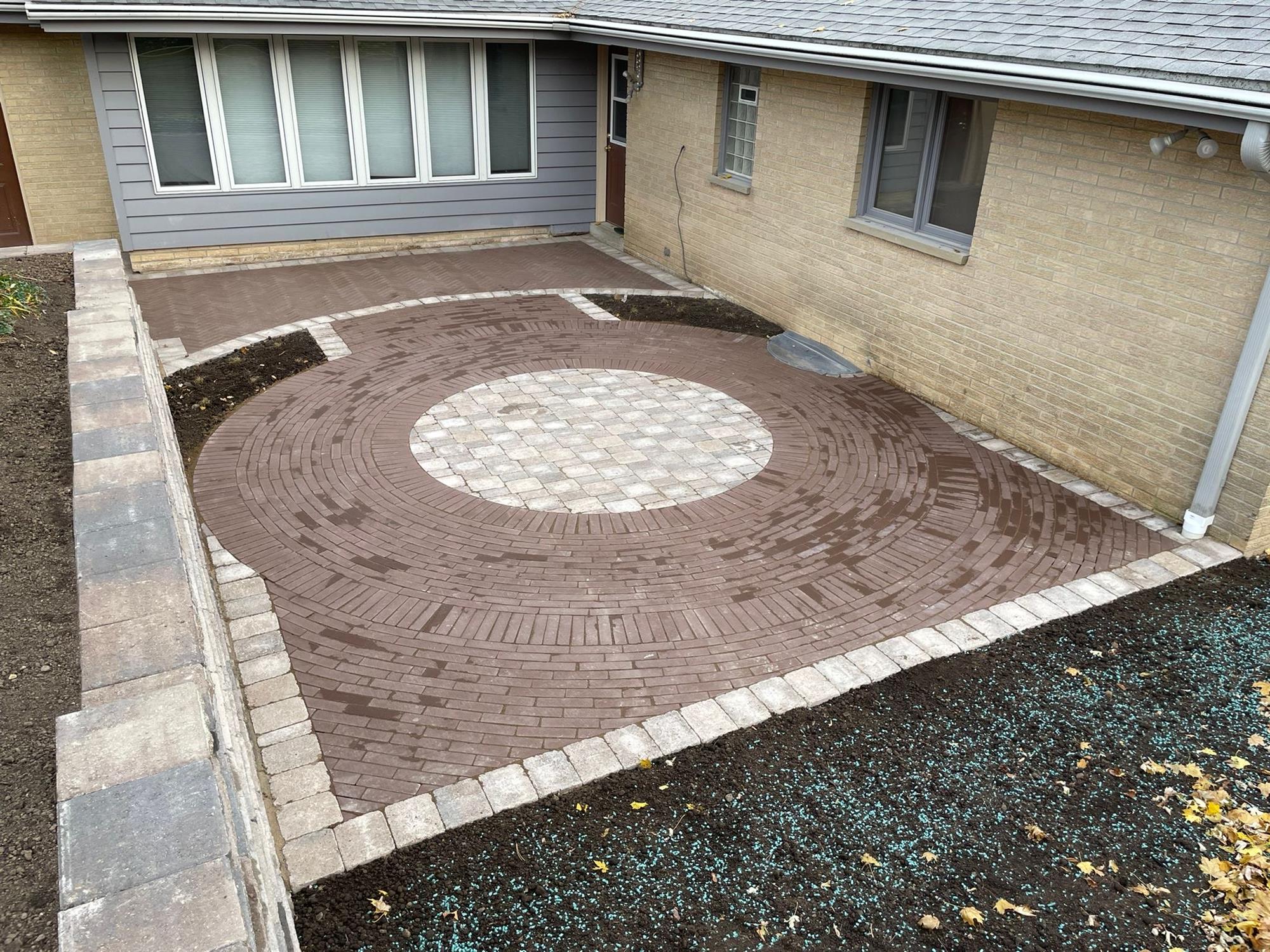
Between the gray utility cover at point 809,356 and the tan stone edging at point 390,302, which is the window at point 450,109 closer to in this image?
the tan stone edging at point 390,302

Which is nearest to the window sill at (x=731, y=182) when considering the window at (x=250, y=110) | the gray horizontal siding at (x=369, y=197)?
the gray horizontal siding at (x=369, y=197)

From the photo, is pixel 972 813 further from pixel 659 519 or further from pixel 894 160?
pixel 894 160

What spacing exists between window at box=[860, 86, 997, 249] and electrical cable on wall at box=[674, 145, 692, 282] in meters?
3.53

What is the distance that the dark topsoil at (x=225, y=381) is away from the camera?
7.87 m

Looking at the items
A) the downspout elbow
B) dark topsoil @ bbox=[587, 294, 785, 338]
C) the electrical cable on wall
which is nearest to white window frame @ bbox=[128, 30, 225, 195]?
dark topsoil @ bbox=[587, 294, 785, 338]

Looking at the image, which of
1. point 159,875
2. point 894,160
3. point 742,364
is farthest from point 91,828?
point 894,160

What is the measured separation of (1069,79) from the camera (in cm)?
616

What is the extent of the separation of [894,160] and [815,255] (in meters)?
1.34

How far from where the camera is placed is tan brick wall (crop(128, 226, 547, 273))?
12326 mm

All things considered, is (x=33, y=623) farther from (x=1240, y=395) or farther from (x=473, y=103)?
(x=473, y=103)

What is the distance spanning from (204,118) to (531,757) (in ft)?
36.1

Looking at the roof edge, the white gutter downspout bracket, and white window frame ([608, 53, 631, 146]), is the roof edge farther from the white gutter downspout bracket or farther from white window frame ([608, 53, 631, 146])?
white window frame ([608, 53, 631, 146])

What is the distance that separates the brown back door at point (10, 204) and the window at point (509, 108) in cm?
641

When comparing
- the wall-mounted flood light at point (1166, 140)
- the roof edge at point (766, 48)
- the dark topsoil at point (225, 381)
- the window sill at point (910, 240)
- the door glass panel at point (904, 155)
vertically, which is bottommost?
the dark topsoil at point (225, 381)
